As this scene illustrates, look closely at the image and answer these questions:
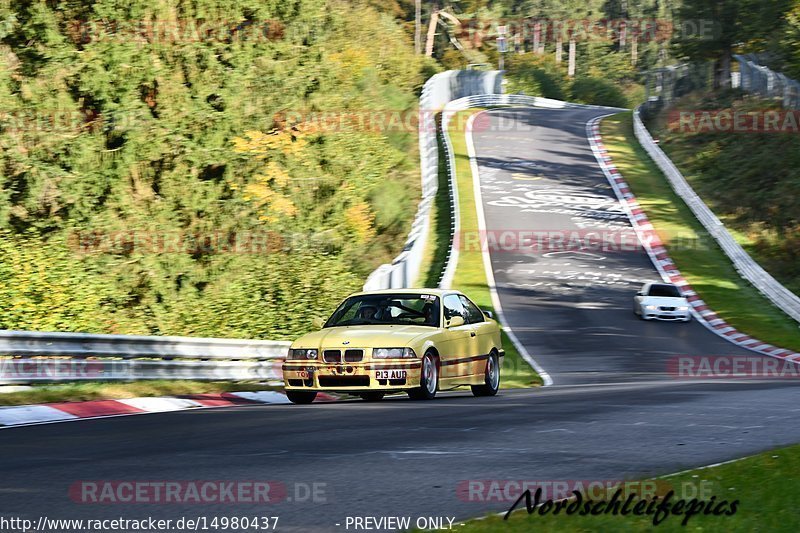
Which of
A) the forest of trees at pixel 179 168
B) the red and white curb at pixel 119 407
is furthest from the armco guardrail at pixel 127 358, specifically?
the forest of trees at pixel 179 168

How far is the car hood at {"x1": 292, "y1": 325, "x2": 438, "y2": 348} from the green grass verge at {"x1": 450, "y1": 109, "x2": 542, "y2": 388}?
6.22 metres

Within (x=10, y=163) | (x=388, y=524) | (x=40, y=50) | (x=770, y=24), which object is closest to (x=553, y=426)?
(x=388, y=524)

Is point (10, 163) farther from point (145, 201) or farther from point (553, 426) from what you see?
point (553, 426)

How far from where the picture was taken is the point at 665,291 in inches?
1180

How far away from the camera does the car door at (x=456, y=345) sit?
1477 cm

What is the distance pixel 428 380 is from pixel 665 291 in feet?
56.1

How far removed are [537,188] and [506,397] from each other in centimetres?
3350

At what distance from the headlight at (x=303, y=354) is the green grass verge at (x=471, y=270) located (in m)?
6.92

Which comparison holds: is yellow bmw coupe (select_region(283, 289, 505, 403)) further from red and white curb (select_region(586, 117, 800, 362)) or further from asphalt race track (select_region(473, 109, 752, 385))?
red and white curb (select_region(586, 117, 800, 362))

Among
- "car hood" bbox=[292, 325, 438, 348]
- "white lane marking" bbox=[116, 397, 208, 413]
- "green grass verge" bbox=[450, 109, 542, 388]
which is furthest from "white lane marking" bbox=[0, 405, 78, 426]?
"green grass verge" bbox=[450, 109, 542, 388]

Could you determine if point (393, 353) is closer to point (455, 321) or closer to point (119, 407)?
point (455, 321)

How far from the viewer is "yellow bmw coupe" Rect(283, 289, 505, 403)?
1378 centimetres

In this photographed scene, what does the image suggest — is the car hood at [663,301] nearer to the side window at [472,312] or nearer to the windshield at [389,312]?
the side window at [472,312]

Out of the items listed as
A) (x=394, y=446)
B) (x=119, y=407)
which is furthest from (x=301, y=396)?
(x=394, y=446)
